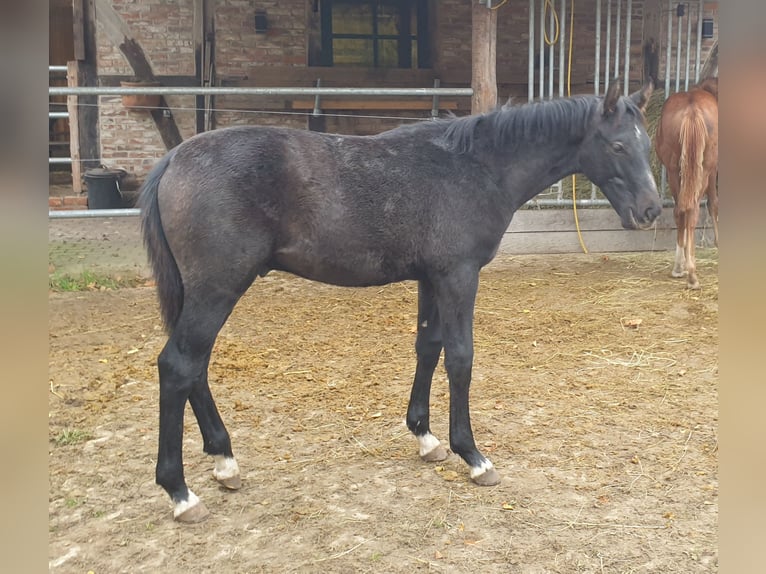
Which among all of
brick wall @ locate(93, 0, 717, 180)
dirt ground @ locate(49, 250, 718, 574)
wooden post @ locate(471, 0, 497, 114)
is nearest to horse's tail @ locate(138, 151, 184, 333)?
dirt ground @ locate(49, 250, 718, 574)

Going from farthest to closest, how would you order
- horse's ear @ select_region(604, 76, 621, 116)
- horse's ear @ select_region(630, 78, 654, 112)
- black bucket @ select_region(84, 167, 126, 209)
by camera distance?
1. black bucket @ select_region(84, 167, 126, 209)
2. horse's ear @ select_region(630, 78, 654, 112)
3. horse's ear @ select_region(604, 76, 621, 116)

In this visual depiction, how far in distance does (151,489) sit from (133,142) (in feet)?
21.7

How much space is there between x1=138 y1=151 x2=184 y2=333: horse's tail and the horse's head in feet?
6.28

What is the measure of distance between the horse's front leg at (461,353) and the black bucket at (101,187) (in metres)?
6.19

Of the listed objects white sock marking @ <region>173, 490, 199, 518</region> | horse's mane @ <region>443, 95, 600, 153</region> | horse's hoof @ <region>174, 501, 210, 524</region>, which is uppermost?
horse's mane @ <region>443, 95, 600, 153</region>

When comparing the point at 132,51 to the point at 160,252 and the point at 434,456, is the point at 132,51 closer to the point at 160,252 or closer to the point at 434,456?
the point at 160,252

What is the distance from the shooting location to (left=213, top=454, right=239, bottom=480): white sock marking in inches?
121

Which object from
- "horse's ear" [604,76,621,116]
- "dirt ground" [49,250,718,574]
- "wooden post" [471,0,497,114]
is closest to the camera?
"dirt ground" [49,250,718,574]

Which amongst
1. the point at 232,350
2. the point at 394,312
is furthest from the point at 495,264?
the point at 232,350

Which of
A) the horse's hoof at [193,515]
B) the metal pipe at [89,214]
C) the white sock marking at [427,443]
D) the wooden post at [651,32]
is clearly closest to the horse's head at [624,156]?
the white sock marking at [427,443]

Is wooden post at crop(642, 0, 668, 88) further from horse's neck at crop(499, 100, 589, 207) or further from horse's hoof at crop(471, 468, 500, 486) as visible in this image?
horse's hoof at crop(471, 468, 500, 486)

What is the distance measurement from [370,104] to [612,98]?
6.29 meters

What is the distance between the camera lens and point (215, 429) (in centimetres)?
309

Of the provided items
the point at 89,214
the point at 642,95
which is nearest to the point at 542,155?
the point at 642,95
